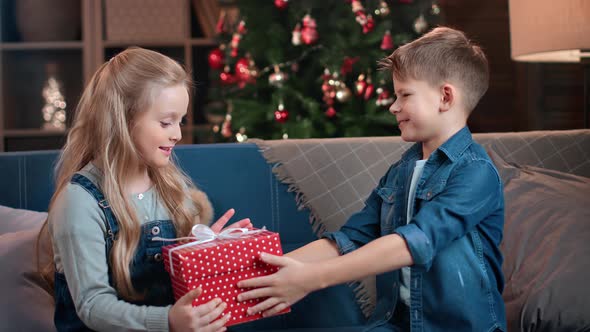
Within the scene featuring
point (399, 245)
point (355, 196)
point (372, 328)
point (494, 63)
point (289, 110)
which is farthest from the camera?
point (494, 63)

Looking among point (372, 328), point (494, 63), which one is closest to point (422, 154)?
point (372, 328)

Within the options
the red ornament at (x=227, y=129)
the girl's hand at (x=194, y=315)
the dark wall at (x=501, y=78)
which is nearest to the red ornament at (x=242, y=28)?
the red ornament at (x=227, y=129)

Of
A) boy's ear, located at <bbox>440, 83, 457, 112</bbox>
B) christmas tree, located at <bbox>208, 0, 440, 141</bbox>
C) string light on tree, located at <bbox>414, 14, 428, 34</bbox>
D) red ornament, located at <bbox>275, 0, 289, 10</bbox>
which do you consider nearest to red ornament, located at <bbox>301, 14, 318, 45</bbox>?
christmas tree, located at <bbox>208, 0, 440, 141</bbox>

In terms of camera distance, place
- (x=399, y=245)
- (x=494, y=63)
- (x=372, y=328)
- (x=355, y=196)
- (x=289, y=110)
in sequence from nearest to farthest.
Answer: (x=399, y=245)
(x=372, y=328)
(x=355, y=196)
(x=289, y=110)
(x=494, y=63)

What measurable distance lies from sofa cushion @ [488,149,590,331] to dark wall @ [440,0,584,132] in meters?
2.80

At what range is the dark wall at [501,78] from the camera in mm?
4480

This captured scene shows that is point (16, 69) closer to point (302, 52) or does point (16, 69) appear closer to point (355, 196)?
point (302, 52)

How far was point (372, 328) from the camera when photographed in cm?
153

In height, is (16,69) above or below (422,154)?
above

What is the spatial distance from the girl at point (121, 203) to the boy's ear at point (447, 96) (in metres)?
0.50

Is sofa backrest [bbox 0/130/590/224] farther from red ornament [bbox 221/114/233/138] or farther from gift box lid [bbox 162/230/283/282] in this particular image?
red ornament [bbox 221/114/233/138]

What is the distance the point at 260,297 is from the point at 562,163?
1045 millimetres

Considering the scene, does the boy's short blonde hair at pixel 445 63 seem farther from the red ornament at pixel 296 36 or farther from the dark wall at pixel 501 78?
the dark wall at pixel 501 78

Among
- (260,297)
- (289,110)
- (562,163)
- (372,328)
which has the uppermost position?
(289,110)
